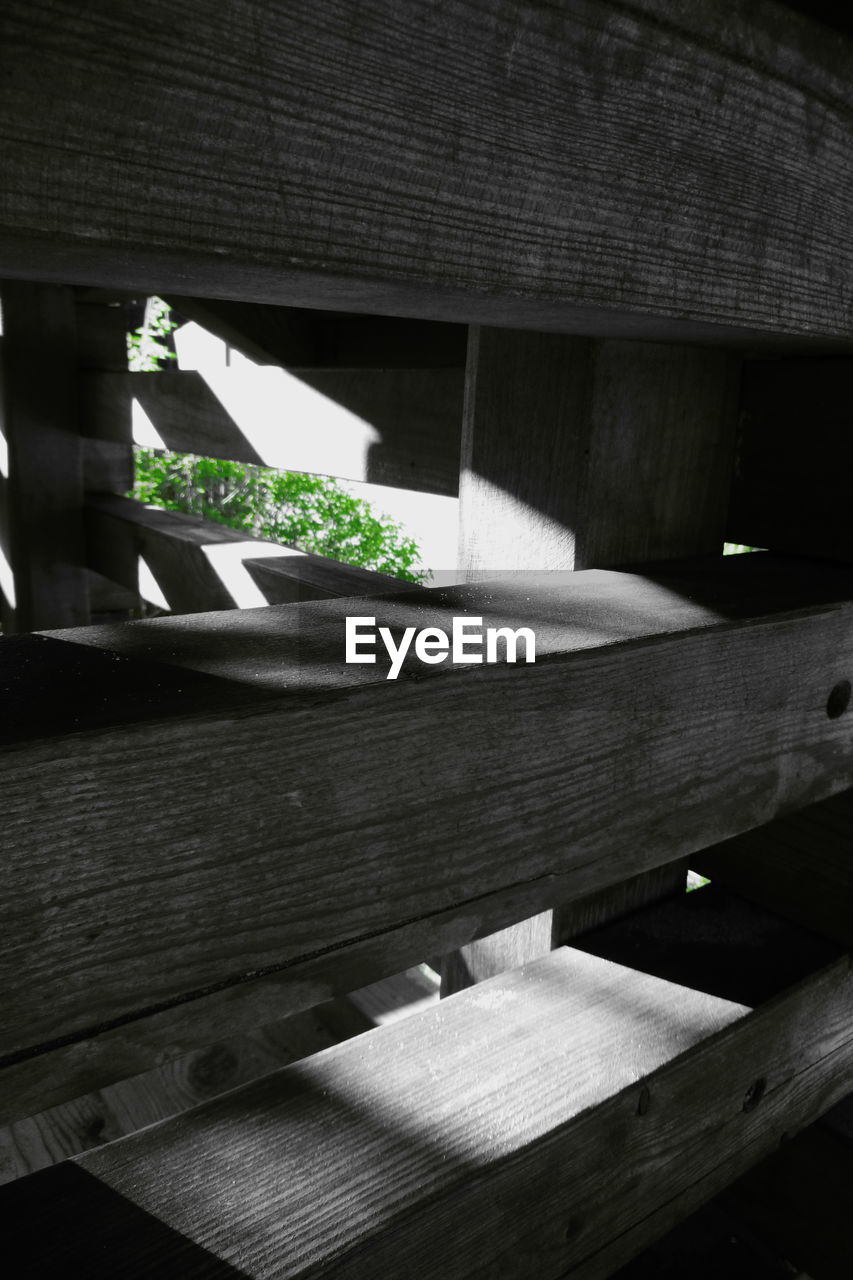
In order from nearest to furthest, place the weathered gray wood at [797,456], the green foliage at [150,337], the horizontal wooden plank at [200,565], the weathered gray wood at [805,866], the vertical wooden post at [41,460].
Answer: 1. the weathered gray wood at [797,456]
2. the weathered gray wood at [805,866]
3. the horizontal wooden plank at [200,565]
4. the vertical wooden post at [41,460]
5. the green foliage at [150,337]

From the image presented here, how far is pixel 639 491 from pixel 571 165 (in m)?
0.43

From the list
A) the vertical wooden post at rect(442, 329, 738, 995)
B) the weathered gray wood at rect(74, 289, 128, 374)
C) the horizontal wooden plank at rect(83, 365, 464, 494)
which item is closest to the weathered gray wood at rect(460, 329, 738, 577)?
the vertical wooden post at rect(442, 329, 738, 995)

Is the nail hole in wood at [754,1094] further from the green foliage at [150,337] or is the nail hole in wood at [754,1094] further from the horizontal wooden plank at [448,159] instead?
the green foliage at [150,337]

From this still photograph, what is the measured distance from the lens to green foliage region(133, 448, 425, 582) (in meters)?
11.9

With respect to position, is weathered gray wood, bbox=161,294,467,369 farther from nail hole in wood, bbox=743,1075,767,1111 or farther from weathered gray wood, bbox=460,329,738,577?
nail hole in wood, bbox=743,1075,767,1111

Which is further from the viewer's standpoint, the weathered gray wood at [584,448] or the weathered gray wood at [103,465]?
the weathered gray wood at [103,465]

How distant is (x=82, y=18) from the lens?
0.43 m

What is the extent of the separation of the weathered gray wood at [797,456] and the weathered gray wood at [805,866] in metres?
0.36

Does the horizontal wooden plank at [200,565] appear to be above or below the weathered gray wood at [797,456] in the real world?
below

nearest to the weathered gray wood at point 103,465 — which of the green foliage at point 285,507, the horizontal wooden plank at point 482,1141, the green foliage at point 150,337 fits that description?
the horizontal wooden plank at point 482,1141

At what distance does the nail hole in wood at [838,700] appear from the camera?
0.97 m

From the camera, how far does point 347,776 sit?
60 centimetres

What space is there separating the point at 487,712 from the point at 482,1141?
1.54 ft

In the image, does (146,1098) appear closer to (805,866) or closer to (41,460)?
(805,866)
